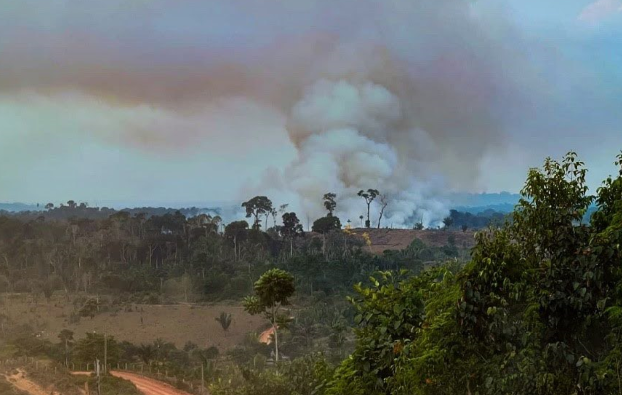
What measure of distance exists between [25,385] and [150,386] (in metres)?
2.58

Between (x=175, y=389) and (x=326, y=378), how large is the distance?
10252 mm

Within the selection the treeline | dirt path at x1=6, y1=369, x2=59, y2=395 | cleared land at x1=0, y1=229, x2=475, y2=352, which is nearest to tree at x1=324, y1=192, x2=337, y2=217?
the treeline

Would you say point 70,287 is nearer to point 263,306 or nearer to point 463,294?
point 263,306

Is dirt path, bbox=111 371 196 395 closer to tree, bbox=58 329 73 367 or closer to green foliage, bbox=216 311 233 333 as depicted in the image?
tree, bbox=58 329 73 367

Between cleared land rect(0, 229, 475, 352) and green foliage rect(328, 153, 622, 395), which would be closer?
green foliage rect(328, 153, 622, 395)

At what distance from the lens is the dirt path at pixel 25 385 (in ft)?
37.7

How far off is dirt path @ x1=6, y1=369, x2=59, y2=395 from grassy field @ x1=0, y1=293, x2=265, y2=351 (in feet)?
14.6

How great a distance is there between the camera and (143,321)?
61.3 ft

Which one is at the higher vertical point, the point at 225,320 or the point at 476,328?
the point at 476,328

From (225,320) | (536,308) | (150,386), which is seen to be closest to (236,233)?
(225,320)

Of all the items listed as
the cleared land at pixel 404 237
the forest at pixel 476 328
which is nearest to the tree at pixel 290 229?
the cleared land at pixel 404 237

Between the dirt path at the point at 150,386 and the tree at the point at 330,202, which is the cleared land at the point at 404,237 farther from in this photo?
the dirt path at the point at 150,386

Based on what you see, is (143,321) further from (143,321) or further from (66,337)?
(66,337)

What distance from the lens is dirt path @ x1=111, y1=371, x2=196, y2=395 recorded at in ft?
40.8
